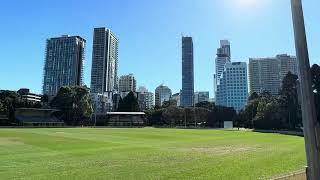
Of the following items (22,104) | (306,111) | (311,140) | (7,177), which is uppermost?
(22,104)

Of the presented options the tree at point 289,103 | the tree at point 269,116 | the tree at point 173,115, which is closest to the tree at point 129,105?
the tree at point 173,115

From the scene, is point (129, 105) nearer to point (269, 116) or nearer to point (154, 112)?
point (154, 112)

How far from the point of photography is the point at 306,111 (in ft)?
24.6

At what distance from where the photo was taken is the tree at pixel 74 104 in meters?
155

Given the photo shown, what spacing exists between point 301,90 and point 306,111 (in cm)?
44

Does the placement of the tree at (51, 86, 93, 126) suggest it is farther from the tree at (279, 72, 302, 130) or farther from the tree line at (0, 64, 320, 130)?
the tree at (279, 72, 302, 130)

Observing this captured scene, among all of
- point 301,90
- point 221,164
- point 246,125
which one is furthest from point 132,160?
point 246,125

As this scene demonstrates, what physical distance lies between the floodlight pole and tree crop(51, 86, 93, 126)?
151m

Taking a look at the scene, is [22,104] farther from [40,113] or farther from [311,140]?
[311,140]

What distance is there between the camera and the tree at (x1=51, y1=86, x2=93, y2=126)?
155m

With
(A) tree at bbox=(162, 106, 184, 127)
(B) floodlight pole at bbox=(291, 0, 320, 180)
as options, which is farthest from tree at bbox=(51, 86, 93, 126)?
(B) floodlight pole at bbox=(291, 0, 320, 180)

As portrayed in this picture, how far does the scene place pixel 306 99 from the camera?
7.55 m

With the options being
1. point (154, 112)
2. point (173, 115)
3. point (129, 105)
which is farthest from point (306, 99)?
point (129, 105)

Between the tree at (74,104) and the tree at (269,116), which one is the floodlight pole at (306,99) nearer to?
the tree at (269,116)
